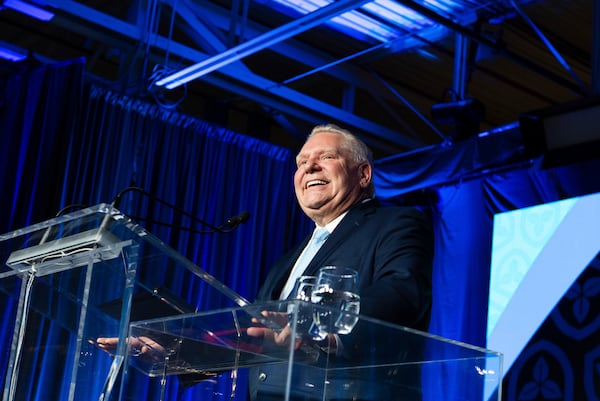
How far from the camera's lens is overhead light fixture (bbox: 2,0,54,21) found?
622 centimetres

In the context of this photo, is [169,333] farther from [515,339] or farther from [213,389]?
[515,339]

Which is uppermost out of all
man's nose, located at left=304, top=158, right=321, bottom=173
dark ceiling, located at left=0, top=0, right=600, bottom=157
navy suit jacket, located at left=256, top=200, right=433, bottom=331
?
dark ceiling, located at left=0, top=0, right=600, bottom=157

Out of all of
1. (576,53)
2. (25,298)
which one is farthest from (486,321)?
(25,298)

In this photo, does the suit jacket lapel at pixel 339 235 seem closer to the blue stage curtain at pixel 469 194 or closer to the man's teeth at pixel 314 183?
the man's teeth at pixel 314 183

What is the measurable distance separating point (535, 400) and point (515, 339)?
409 mm

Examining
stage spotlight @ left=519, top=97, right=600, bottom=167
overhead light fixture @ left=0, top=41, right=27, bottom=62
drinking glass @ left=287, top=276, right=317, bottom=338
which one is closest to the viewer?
drinking glass @ left=287, top=276, right=317, bottom=338

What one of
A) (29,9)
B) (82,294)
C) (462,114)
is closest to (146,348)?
(82,294)

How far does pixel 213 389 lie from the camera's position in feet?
6.89

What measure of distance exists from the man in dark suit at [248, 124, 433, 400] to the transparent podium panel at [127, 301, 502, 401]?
3 centimetres

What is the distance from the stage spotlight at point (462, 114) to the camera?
6.65 meters

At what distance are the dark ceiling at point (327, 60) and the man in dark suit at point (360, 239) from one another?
101 inches

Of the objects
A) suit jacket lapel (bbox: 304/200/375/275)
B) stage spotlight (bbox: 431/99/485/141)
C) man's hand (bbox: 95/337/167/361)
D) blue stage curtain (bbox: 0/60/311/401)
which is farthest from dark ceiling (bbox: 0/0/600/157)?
man's hand (bbox: 95/337/167/361)

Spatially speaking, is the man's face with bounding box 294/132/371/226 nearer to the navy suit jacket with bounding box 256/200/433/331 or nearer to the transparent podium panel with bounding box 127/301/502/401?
the navy suit jacket with bounding box 256/200/433/331

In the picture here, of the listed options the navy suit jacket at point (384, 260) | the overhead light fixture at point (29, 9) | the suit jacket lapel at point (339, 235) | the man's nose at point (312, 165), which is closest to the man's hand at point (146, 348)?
the navy suit jacket at point (384, 260)
